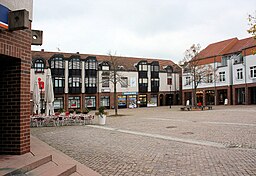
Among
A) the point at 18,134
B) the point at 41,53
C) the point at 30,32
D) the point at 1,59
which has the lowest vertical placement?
Answer: the point at 18,134

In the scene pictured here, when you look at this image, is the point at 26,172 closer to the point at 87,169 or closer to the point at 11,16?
the point at 87,169

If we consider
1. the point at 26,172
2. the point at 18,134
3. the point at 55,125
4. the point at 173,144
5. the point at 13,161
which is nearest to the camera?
the point at 26,172

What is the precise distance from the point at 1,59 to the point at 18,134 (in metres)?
1.72

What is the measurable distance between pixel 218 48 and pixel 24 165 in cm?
4786

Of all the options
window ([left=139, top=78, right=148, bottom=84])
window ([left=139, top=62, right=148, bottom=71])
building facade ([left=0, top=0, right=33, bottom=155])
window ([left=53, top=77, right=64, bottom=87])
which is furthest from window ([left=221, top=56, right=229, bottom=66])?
building facade ([left=0, top=0, right=33, bottom=155])

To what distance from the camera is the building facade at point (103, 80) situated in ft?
142

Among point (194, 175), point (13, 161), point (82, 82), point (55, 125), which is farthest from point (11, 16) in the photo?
point (82, 82)

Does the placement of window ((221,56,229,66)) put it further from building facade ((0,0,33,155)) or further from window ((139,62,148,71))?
building facade ((0,0,33,155))

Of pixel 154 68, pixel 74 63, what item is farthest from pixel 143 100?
pixel 74 63

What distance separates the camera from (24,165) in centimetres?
493

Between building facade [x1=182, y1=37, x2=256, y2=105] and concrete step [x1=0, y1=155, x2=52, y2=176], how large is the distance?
3477 centimetres

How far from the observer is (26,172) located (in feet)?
16.2

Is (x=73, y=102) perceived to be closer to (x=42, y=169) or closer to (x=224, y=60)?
(x=224, y=60)

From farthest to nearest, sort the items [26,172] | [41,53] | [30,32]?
[41,53]
[30,32]
[26,172]
